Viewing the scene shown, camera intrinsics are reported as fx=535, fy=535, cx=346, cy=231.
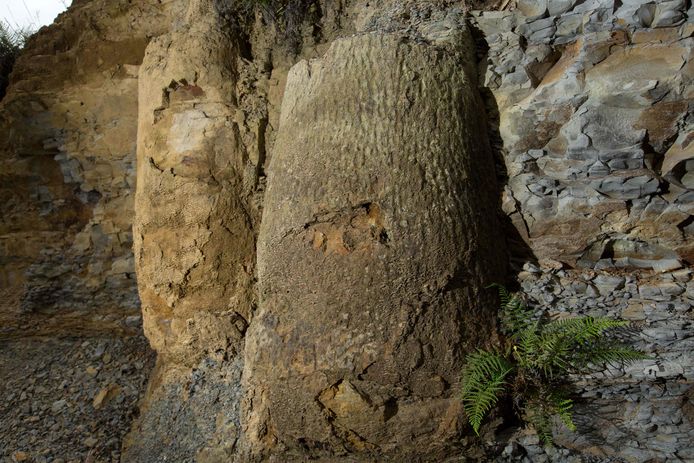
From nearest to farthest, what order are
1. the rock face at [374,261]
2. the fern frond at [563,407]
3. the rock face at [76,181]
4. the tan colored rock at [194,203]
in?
the fern frond at [563,407] < the rock face at [374,261] < the tan colored rock at [194,203] < the rock face at [76,181]

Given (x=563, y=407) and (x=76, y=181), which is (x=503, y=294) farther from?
(x=76, y=181)

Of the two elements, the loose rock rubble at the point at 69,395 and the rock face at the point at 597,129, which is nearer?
the rock face at the point at 597,129

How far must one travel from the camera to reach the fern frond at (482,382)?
96.0 inches

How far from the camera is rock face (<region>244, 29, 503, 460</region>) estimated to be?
2.57 meters

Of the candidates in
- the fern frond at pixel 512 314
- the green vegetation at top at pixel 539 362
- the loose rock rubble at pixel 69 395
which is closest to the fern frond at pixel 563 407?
the green vegetation at top at pixel 539 362

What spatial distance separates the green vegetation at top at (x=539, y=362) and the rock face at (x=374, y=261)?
107 millimetres

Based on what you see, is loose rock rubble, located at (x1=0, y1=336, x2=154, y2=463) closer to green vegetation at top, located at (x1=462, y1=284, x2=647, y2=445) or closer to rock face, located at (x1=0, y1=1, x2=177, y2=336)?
rock face, located at (x1=0, y1=1, x2=177, y2=336)

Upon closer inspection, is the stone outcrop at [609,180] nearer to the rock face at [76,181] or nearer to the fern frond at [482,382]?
the fern frond at [482,382]

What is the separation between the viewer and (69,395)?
391 cm

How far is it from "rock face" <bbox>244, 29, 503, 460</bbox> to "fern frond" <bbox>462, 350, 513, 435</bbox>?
68 millimetres

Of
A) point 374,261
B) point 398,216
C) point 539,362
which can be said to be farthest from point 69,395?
point 539,362

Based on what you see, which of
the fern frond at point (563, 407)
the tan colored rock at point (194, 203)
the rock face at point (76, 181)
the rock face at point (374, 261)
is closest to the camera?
the fern frond at point (563, 407)

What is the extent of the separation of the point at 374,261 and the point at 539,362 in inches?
36.5

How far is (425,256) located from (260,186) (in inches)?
58.9
